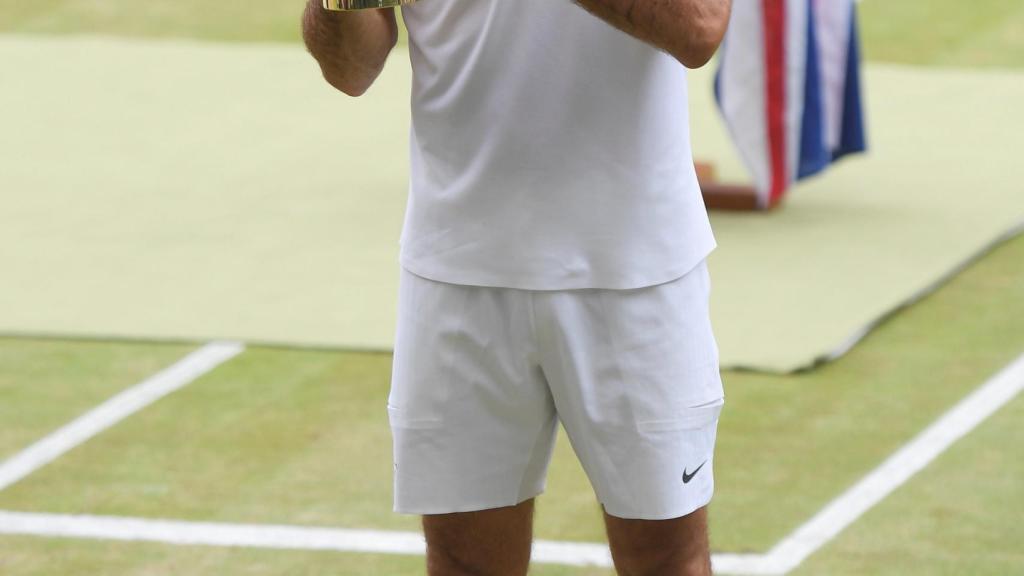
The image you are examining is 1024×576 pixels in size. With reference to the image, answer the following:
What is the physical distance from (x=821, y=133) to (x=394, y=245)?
1700 millimetres

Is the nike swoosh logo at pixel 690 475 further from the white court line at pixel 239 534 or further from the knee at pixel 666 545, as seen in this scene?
the white court line at pixel 239 534


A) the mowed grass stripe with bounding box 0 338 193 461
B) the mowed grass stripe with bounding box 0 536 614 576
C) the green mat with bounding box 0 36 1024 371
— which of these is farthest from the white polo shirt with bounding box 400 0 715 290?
the green mat with bounding box 0 36 1024 371

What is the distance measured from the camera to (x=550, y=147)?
3.16 metres

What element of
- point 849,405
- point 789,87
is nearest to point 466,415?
point 849,405

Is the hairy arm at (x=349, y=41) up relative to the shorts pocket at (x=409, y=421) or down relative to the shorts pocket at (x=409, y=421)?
up

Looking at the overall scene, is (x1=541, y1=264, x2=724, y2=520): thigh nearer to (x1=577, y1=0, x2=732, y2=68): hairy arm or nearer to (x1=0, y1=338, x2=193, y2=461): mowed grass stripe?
(x1=577, y1=0, x2=732, y2=68): hairy arm

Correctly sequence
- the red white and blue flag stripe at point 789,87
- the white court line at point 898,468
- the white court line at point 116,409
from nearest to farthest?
the white court line at point 898,468 < the white court line at point 116,409 < the red white and blue flag stripe at point 789,87

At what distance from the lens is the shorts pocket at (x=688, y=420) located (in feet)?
10.6

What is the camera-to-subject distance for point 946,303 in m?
6.76

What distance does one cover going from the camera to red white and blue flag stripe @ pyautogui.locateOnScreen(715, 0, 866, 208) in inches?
300

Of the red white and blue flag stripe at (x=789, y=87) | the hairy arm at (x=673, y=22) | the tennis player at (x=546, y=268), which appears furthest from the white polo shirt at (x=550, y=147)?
the red white and blue flag stripe at (x=789, y=87)

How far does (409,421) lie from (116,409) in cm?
285

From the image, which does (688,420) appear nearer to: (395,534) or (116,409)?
(395,534)

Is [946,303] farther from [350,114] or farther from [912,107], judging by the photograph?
[350,114]
